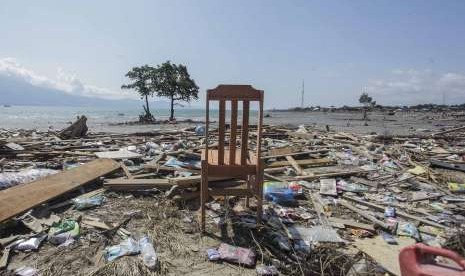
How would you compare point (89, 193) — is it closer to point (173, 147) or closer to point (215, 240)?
point (215, 240)

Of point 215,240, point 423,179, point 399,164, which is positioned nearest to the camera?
point 215,240

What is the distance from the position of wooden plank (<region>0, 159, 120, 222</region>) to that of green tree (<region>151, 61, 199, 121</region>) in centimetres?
2971

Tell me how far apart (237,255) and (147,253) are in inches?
39.1

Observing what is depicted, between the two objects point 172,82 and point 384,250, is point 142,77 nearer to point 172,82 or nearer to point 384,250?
point 172,82

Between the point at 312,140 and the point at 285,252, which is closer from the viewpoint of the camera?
the point at 285,252

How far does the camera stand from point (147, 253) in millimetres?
3549

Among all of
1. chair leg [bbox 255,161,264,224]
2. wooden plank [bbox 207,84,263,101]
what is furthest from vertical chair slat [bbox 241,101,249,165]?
chair leg [bbox 255,161,264,224]

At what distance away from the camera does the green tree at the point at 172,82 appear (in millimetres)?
35781

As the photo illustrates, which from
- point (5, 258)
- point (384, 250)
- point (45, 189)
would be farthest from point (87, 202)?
point (384, 250)

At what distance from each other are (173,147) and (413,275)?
8.30m

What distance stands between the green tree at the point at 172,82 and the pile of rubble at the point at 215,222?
28.5 metres

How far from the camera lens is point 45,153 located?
8914 millimetres

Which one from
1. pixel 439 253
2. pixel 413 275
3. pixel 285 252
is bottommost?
pixel 285 252

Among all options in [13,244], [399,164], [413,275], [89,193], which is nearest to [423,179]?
[399,164]
